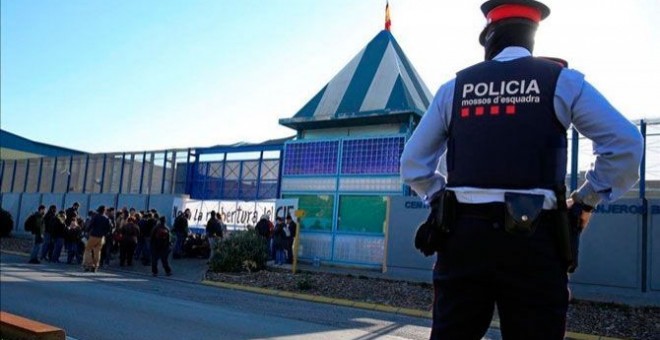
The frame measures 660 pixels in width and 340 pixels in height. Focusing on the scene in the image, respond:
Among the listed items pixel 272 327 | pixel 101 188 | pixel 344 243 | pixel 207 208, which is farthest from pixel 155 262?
pixel 101 188

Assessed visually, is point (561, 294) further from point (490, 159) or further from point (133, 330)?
point (133, 330)

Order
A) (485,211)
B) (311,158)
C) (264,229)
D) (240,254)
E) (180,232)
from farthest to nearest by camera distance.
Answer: (311,158)
(180,232)
(264,229)
(240,254)
(485,211)

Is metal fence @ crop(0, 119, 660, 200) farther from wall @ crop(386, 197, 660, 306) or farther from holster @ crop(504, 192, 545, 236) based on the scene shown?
holster @ crop(504, 192, 545, 236)

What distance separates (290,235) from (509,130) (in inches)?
624

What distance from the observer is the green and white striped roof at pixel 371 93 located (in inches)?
718

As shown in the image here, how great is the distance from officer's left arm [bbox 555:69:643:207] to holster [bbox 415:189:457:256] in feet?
1.75

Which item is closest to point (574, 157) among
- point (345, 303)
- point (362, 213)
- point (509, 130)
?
point (345, 303)

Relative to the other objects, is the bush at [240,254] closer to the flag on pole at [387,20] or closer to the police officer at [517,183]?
the flag on pole at [387,20]

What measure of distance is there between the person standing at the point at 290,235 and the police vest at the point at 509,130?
15.3 meters

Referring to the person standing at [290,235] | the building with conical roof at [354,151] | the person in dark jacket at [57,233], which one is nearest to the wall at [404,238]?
the building with conical roof at [354,151]

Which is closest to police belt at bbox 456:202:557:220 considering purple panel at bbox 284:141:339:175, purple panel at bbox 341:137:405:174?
purple panel at bbox 341:137:405:174

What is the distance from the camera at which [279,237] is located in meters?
17.2

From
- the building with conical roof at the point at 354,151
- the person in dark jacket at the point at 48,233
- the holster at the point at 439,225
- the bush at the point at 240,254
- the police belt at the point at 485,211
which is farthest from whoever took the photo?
the building with conical roof at the point at 354,151

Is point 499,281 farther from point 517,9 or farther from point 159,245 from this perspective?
point 159,245
